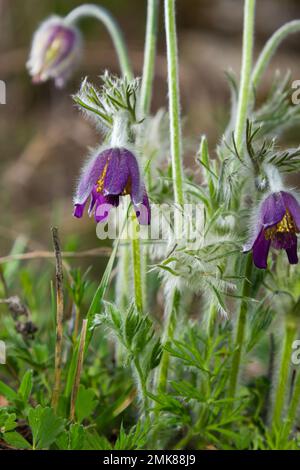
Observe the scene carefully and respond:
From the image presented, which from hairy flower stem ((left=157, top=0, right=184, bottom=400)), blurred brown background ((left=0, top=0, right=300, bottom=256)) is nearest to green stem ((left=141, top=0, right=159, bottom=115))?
hairy flower stem ((left=157, top=0, right=184, bottom=400))

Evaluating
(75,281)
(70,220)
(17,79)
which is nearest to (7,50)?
(17,79)

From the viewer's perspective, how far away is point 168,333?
4.69ft

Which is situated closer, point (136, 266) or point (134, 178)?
point (134, 178)

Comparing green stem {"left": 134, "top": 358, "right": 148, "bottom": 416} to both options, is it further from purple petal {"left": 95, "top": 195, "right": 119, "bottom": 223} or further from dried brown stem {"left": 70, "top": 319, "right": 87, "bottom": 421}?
purple petal {"left": 95, "top": 195, "right": 119, "bottom": 223}

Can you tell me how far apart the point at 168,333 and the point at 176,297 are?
0.07 meters

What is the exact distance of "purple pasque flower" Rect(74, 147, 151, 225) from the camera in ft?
4.04

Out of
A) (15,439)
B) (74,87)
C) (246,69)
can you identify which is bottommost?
(15,439)

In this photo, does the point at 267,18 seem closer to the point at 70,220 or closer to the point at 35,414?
the point at 70,220

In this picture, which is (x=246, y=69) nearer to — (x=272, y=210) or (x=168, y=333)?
(x=272, y=210)

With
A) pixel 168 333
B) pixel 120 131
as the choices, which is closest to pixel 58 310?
pixel 168 333

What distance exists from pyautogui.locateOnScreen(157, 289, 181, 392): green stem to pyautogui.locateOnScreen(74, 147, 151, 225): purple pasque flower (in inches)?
8.2
